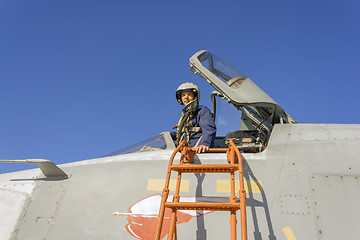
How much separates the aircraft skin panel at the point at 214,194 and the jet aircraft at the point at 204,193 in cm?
1

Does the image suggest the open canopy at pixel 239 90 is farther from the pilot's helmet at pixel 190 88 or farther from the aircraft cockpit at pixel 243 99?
the pilot's helmet at pixel 190 88

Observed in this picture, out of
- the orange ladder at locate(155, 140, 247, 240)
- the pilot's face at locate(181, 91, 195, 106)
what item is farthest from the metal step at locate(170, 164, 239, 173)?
the pilot's face at locate(181, 91, 195, 106)

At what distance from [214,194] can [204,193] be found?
0.42 ft

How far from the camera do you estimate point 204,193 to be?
11.4 ft

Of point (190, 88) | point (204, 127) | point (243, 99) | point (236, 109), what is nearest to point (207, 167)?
point (204, 127)

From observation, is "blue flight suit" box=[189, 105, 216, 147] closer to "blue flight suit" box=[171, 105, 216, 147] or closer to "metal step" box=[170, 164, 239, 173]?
"blue flight suit" box=[171, 105, 216, 147]

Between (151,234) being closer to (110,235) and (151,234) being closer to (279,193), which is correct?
(110,235)

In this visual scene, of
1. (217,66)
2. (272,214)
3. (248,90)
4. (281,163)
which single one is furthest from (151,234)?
(217,66)

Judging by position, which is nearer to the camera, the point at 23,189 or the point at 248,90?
the point at 23,189

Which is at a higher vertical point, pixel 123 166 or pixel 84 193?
pixel 123 166

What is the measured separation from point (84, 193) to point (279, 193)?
2546 mm

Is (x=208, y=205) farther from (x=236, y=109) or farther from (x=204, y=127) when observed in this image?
(x=236, y=109)

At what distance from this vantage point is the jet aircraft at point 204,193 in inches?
122

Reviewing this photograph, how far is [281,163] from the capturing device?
3.51m
